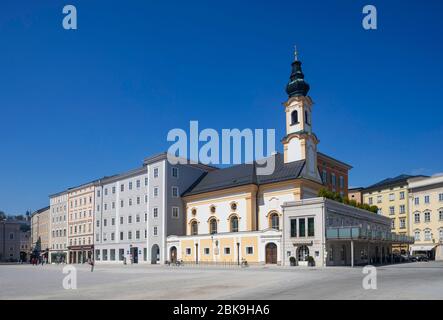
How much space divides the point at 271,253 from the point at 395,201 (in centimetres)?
4690

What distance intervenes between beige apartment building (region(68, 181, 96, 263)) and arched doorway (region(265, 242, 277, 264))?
42.2 m

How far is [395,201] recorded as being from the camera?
89.1 m

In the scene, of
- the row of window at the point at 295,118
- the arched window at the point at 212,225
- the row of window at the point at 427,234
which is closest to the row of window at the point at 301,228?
the row of window at the point at 295,118

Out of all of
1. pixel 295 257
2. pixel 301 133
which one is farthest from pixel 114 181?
pixel 295 257

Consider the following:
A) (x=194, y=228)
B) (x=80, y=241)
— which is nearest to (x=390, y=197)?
(x=194, y=228)

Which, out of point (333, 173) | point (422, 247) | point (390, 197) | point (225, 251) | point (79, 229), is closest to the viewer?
point (225, 251)

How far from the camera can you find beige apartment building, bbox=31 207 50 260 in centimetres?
10306

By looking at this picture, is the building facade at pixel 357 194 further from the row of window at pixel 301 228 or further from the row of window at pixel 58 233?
the row of window at pixel 58 233

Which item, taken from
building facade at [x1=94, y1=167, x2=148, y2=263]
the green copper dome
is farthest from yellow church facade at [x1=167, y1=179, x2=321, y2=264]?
the green copper dome

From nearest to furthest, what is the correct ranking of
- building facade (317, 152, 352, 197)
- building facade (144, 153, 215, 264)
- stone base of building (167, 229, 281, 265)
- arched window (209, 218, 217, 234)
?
stone base of building (167, 229, 281, 265), arched window (209, 218, 217, 234), building facade (144, 153, 215, 264), building facade (317, 152, 352, 197)

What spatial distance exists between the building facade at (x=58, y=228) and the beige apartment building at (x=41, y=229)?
4.08m

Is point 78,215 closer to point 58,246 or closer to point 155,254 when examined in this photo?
point 58,246

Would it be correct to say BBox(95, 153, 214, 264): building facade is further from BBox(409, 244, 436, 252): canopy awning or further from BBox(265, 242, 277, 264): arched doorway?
BBox(409, 244, 436, 252): canopy awning
